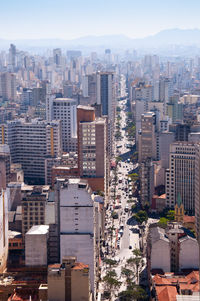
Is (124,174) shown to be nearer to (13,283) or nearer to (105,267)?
(105,267)

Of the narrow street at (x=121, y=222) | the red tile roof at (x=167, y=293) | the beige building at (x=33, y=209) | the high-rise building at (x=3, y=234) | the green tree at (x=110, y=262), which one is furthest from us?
Answer: the narrow street at (x=121, y=222)

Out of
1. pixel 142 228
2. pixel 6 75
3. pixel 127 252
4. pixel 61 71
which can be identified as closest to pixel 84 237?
pixel 127 252

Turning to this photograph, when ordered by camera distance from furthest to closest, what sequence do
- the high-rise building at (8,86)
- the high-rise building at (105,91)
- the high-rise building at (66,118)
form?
the high-rise building at (8,86)
the high-rise building at (105,91)
the high-rise building at (66,118)

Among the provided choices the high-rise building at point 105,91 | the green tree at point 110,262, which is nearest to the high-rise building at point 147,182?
the green tree at point 110,262

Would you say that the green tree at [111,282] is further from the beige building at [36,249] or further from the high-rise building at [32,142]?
the high-rise building at [32,142]

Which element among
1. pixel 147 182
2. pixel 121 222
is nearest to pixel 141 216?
pixel 121 222

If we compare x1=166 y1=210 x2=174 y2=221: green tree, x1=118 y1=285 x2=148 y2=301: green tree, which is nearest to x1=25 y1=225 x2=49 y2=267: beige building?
x1=118 y1=285 x2=148 y2=301: green tree

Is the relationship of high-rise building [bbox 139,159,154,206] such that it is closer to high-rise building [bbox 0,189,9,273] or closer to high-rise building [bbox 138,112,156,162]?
high-rise building [bbox 138,112,156,162]

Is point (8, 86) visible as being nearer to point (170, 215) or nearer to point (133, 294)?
point (170, 215)
